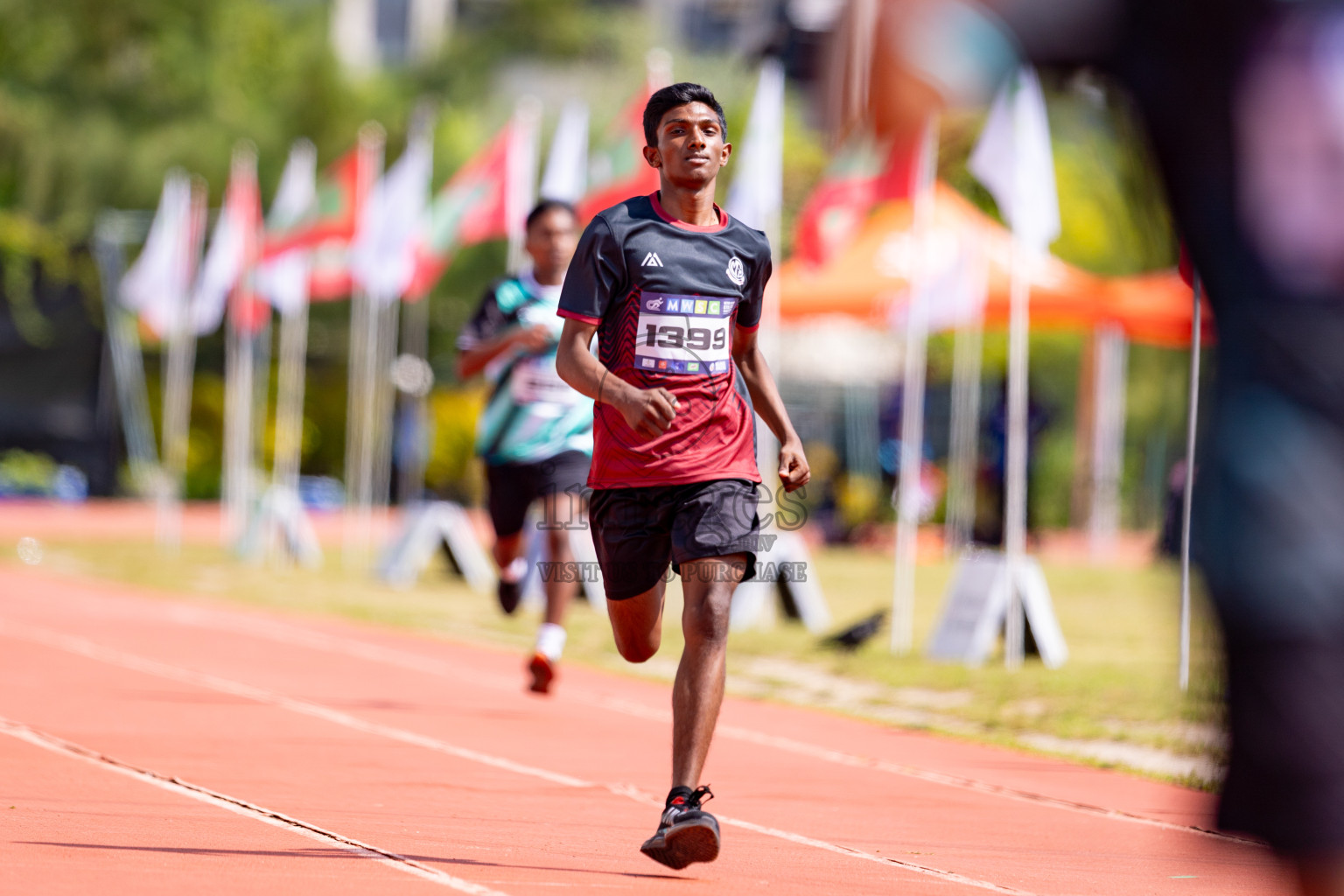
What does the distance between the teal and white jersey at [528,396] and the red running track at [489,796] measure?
121cm

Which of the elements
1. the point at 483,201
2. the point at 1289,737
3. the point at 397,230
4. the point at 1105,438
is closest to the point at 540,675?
the point at 1289,737

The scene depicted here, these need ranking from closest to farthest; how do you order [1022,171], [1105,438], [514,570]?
1. [514,570]
2. [1022,171]
3. [1105,438]

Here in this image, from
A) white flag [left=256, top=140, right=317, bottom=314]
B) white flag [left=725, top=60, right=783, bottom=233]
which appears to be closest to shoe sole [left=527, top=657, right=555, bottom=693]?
white flag [left=725, top=60, right=783, bottom=233]

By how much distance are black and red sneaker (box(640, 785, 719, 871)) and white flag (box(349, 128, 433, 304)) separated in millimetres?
14274

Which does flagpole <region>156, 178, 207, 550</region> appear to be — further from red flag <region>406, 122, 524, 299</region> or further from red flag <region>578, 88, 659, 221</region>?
red flag <region>578, 88, 659, 221</region>

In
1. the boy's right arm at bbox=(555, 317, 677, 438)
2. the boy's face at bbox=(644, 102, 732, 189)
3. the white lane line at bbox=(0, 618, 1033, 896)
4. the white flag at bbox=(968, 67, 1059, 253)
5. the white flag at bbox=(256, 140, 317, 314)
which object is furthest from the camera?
the white flag at bbox=(256, 140, 317, 314)

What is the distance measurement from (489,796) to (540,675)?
239 centimetres

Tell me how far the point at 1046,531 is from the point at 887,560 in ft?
27.1

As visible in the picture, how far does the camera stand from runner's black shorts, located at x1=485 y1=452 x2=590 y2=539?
29.8 feet

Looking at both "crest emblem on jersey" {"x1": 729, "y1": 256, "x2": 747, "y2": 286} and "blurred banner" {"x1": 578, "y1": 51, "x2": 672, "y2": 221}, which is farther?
"blurred banner" {"x1": 578, "y1": 51, "x2": 672, "y2": 221}

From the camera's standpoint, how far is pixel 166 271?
2217cm

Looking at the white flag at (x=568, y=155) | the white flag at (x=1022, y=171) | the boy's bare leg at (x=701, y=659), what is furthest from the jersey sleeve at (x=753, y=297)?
the white flag at (x=568, y=155)

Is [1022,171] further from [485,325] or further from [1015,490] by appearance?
[485,325]

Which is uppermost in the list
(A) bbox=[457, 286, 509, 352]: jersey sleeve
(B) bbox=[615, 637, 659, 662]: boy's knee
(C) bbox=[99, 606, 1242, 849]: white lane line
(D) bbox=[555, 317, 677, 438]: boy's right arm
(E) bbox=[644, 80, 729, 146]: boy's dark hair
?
(E) bbox=[644, 80, 729, 146]: boy's dark hair
